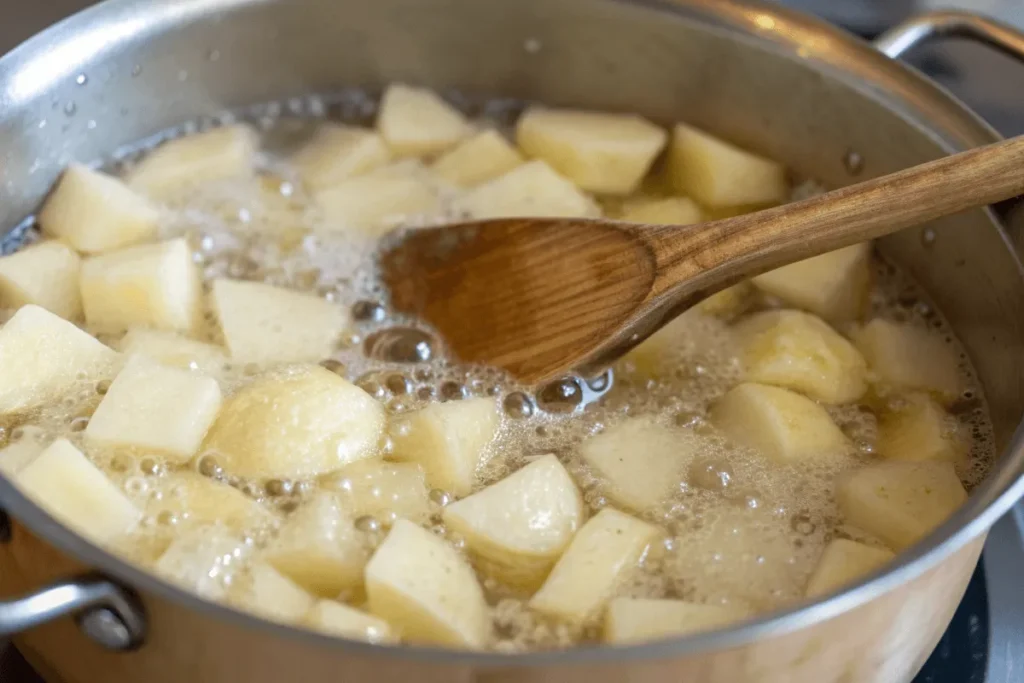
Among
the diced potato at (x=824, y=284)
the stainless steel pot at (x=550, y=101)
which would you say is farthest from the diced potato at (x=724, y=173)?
the diced potato at (x=824, y=284)

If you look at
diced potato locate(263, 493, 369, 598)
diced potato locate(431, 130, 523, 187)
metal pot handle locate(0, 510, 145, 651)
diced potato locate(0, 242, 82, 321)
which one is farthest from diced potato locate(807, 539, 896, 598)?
diced potato locate(0, 242, 82, 321)

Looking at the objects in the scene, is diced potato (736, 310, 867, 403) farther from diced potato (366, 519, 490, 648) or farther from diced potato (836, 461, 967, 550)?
diced potato (366, 519, 490, 648)

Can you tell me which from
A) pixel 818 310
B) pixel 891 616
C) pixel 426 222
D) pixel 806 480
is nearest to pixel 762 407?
pixel 806 480

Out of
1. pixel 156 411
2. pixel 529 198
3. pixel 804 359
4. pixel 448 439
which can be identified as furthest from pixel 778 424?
pixel 156 411

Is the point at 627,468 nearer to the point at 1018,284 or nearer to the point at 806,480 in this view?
the point at 806,480

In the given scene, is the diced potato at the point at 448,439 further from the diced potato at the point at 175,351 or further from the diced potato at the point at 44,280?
the diced potato at the point at 44,280

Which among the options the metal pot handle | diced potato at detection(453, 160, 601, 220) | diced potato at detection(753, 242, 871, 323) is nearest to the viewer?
the metal pot handle

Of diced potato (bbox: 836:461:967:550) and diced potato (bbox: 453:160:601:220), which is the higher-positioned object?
diced potato (bbox: 453:160:601:220)
